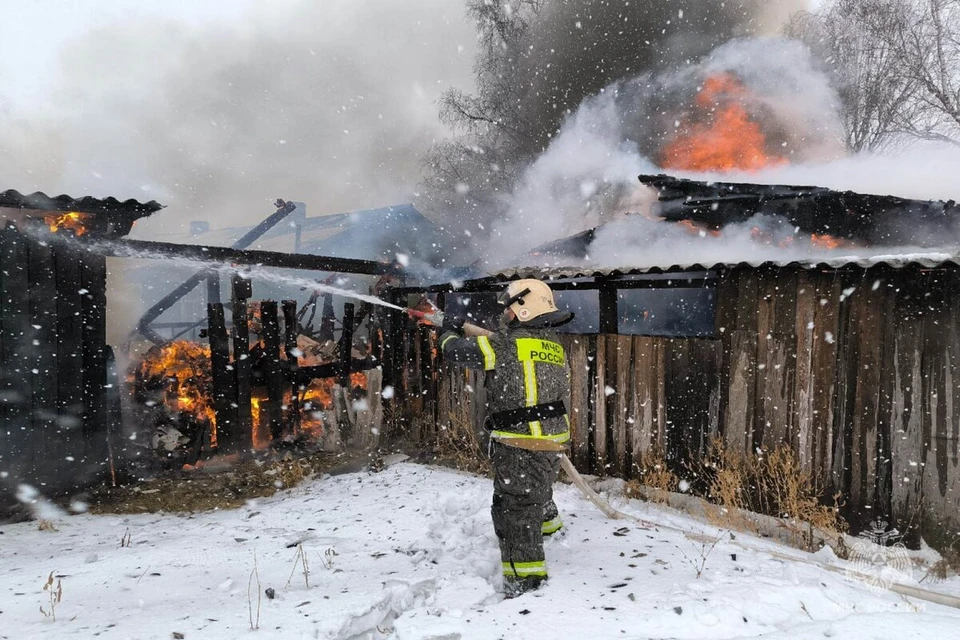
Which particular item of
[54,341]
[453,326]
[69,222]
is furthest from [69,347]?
[453,326]

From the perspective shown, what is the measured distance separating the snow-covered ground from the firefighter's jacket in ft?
3.66

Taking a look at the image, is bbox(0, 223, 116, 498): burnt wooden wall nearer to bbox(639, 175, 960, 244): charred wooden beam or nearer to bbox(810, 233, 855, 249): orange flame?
bbox(639, 175, 960, 244): charred wooden beam

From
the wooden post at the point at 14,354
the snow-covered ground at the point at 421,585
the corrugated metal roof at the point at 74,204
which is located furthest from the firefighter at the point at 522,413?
the wooden post at the point at 14,354

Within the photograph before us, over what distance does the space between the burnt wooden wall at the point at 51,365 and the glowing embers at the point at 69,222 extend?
294mm

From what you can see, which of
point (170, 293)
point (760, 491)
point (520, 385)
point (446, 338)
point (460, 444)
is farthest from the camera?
point (170, 293)

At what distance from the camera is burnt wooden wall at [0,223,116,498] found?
600 cm

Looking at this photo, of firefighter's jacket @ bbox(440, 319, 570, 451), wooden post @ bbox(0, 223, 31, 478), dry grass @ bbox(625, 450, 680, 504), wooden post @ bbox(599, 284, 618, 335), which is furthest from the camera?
wooden post @ bbox(599, 284, 618, 335)

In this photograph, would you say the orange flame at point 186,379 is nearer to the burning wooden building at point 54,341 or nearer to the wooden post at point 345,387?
the burning wooden building at point 54,341

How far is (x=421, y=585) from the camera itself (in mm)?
3688

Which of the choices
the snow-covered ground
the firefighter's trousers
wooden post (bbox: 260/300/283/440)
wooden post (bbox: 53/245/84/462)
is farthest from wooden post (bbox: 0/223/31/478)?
the firefighter's trousers

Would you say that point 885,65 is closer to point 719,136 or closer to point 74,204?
point 719,136

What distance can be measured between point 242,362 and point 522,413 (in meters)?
5.50

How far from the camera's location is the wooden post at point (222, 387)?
736 centimetres

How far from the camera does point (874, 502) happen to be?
4762 millimetres
